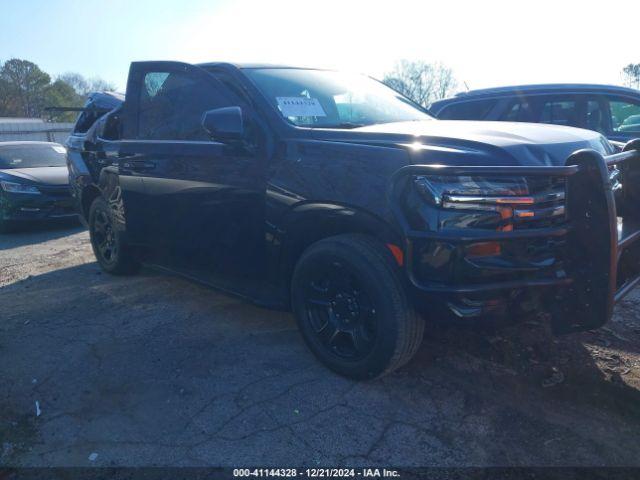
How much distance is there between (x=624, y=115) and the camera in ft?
20.4

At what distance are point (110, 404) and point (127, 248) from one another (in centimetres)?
229

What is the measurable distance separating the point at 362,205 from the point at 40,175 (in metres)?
7.58

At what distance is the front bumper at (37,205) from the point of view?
844cm

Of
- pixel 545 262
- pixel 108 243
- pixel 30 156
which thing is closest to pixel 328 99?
pixel 545 262

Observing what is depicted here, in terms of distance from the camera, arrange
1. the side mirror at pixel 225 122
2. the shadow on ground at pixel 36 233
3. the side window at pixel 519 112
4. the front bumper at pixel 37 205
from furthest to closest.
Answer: the front bumper at pixel 37 205 → the shadow on ground at pixel 36 233 → the side window at pixel 519 112 → the side mirror at pixel 225 122

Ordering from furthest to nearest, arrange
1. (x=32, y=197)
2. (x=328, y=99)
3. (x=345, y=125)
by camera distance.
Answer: (x=32, y=197) < (x=328, y=99) < (x=345, y=125)

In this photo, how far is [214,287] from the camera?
4.06m

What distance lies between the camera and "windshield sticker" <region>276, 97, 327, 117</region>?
3.62 meters

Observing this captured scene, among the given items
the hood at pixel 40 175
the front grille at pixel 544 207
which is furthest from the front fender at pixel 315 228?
the hood at pixel 40 175

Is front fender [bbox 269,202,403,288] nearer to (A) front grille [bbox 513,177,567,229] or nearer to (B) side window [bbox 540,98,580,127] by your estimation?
(A) front grille [bbox 513,177,567,229]

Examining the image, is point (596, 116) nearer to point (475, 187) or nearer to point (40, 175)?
point (475, 187)

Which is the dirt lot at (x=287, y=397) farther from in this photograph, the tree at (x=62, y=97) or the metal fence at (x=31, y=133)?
the tree at (x=62, y=97)

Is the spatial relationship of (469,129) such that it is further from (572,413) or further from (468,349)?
(572,413)

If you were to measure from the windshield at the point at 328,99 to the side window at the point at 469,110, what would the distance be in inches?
108
